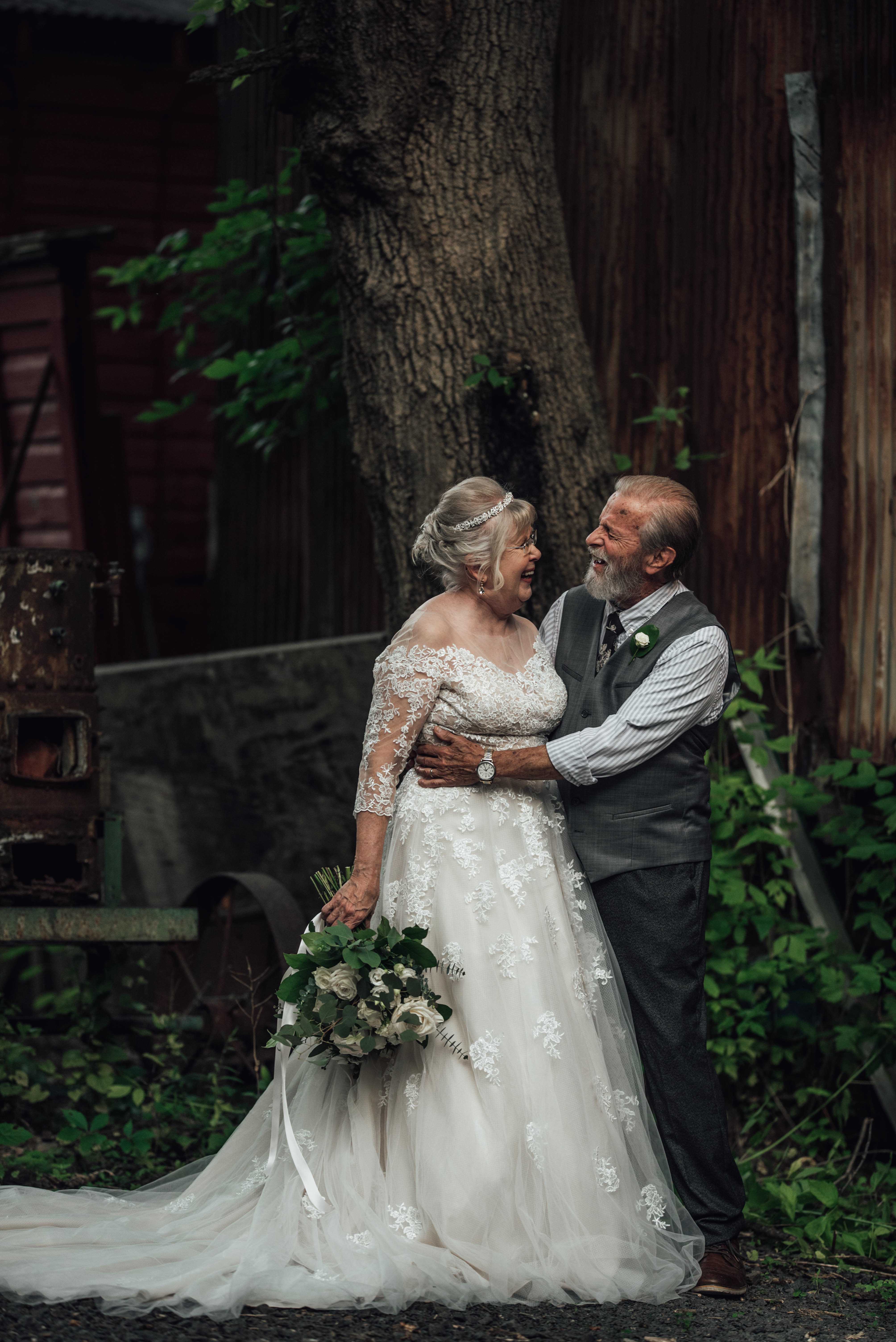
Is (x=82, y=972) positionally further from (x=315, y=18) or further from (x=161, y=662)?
(x=315, y=18)

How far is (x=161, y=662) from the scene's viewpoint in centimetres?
802

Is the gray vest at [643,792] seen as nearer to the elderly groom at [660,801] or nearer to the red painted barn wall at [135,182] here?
the elderly groom at [660,801]

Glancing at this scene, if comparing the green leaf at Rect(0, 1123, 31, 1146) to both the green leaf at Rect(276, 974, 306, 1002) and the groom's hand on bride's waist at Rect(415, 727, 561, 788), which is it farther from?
the groom's hand on bride's waist at Rect(415, 727, 561, 788)

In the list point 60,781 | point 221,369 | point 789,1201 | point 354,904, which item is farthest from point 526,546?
point 221,369

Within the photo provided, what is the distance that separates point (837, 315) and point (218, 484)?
5.60 meters

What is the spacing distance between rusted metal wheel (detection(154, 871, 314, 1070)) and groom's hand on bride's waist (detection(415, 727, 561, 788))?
1315mm

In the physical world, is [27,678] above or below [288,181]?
below

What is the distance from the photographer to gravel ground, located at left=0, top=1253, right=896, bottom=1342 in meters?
3.10

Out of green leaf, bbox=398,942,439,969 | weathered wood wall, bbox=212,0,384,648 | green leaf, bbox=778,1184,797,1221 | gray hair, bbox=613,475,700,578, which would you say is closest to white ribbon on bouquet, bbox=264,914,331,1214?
green leaf, bbox=398,942,439,969

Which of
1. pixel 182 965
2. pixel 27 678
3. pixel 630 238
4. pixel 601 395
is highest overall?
pixel 630 238

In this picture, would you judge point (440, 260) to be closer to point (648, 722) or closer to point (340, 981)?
point (648, 722)

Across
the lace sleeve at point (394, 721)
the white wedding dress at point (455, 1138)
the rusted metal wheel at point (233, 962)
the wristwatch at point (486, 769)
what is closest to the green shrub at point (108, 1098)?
the rusted metal wheel at point (233, 962)

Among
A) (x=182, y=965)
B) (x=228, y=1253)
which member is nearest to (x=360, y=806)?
(x=228, y=1253)

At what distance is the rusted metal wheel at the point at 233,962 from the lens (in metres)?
5.31
